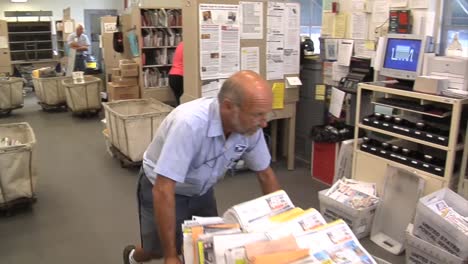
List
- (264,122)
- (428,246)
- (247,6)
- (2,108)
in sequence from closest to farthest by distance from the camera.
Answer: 1. (264,122)
2. (428,246)
3. (247,6)
4. (2,108)

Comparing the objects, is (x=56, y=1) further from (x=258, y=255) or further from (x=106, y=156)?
(x=258, y=255)

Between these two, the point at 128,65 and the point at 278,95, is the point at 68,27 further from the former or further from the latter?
the point at 278,95

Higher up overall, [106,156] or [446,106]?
[446,106]

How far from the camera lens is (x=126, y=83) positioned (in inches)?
244

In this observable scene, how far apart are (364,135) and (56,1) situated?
10.9 meters

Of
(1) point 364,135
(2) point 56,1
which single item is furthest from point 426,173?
(2) point 56,1

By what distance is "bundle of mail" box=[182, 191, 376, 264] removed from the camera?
1180 mm

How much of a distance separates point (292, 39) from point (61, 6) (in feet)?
32.1

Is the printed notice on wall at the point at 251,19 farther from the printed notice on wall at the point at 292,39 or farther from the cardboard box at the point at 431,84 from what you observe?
the cardboard box at the point at 431,84

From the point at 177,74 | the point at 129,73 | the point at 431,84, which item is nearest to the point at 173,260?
the point at 431,84

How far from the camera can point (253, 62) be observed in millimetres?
4125

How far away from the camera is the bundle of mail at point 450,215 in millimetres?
2510

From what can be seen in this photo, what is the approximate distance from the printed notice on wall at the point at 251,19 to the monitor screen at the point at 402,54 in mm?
1281

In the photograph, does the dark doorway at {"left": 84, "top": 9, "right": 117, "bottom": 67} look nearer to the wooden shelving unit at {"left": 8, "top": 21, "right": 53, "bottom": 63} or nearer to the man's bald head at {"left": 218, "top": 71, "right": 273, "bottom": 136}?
the wooden shelving unit at {"left": 8, "top": 21, "right": 53, "bottom": 63}
